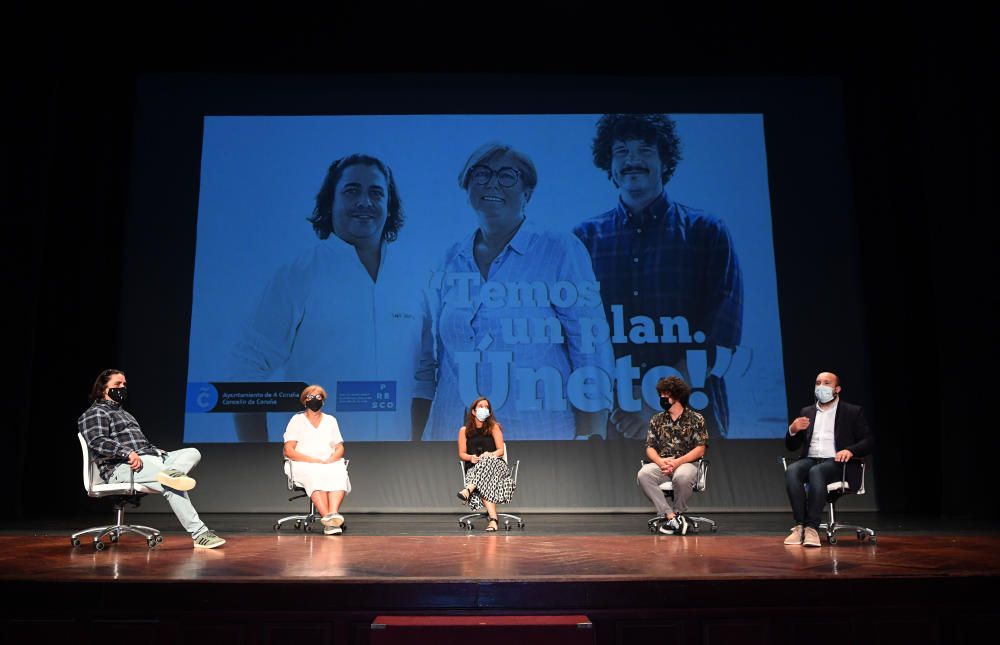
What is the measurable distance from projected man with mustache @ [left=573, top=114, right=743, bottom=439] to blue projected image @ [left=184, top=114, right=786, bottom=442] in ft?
0.06

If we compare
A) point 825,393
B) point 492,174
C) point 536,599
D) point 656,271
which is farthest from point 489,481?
point 492,174

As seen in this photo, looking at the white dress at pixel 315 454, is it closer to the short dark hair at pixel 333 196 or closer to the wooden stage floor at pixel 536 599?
the short dark hair at pixel 333 196

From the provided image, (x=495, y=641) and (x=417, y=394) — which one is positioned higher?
(x=417, y=394)


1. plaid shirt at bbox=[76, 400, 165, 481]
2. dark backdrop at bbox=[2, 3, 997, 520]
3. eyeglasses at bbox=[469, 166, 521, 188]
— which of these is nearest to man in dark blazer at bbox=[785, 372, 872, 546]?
dark backdrop at bbox=[2, 3, 997, 520]

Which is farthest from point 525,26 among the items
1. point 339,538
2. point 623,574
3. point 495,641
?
point 495,641

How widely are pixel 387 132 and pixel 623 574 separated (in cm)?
503

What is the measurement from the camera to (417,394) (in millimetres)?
6469

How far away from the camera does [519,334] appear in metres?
6.50

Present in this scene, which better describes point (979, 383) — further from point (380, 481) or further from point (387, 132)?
point (387, 132)

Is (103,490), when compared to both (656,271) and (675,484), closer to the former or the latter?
(675,484)

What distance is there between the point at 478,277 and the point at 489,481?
1.95 meters

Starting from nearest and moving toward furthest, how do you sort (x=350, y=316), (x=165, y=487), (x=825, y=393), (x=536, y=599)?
(x=536, y=599), (x=165, y=487), (x=825, y=393), (x=350, y=316)

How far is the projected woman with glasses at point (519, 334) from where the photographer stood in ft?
21.1

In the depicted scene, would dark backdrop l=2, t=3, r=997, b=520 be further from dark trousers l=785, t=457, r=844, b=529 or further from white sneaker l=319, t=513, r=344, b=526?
white sneaker l=319, t=513, r=344, b=526
